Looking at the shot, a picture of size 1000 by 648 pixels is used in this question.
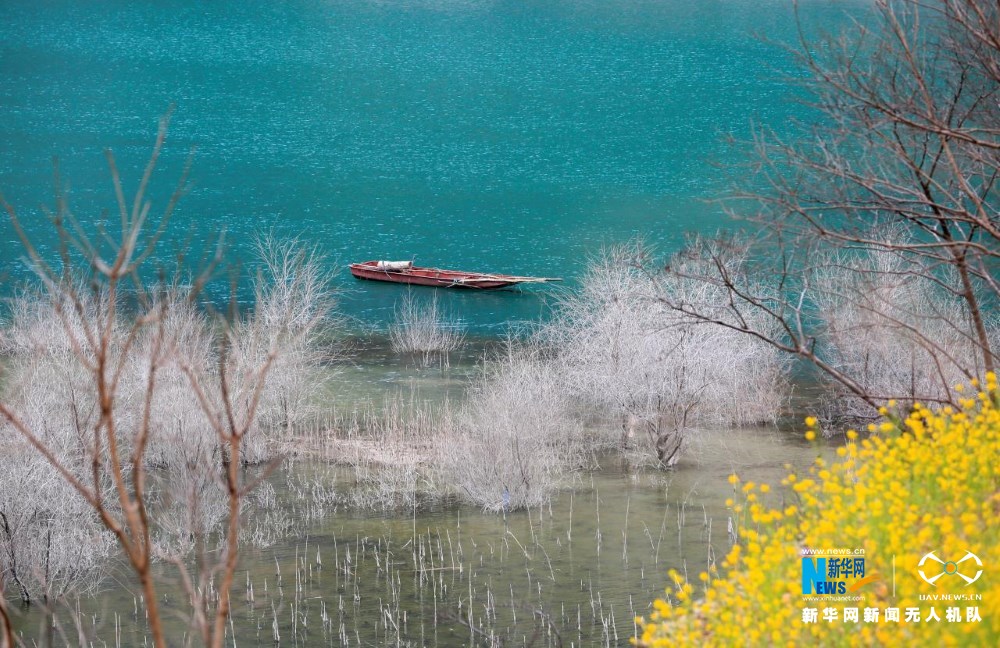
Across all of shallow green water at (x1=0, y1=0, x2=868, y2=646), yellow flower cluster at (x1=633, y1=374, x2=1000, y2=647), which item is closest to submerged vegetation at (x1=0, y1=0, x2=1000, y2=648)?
yellow flower cluster at (x1=633, y1=374, x2=1000, y2=647)

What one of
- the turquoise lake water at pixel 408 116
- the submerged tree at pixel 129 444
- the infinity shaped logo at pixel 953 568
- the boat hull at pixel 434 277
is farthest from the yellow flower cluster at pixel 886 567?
the boat hull at pixel 434 277

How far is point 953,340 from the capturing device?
19.2m

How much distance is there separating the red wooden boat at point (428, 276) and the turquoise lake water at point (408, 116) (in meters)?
0.59

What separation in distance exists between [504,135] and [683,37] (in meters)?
10.9

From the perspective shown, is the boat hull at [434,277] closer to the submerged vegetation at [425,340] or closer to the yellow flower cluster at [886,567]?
the submerged vegetation at [425,340]

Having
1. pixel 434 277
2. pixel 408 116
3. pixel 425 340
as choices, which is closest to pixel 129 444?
pixel 425 340

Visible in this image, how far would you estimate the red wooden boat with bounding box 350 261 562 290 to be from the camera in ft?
128

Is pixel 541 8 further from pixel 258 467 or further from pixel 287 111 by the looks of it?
pixel 258 467

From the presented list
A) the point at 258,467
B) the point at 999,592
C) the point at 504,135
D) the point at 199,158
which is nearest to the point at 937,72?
the point at 999,592

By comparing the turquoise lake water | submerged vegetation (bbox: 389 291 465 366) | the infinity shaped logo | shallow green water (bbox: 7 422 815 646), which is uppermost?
the turquoise lake water

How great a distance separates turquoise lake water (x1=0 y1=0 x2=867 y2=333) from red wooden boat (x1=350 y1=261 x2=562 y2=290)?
594 millimetres

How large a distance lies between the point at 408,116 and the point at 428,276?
39.3ft
